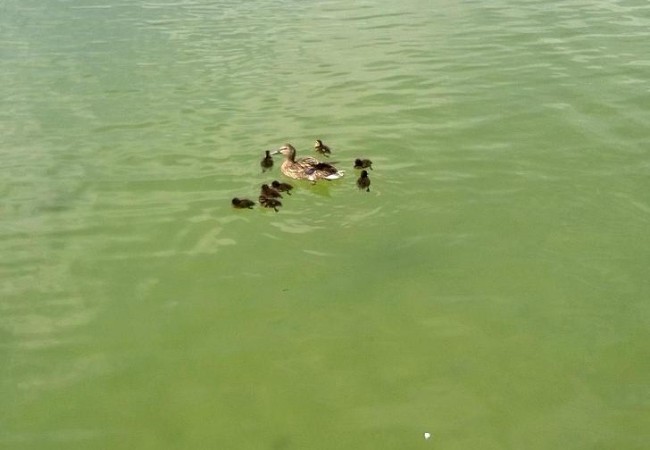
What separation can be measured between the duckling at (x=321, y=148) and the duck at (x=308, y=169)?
24cm

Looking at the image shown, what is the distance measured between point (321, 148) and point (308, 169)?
71 cm

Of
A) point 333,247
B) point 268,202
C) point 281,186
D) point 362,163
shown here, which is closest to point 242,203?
point 268,202

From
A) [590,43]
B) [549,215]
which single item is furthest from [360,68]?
[549,215]

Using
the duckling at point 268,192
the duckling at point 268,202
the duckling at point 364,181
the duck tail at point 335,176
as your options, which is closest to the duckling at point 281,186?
the duckling at point 268,192

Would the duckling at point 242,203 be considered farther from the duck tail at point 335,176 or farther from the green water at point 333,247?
the duck tail at point 335,176

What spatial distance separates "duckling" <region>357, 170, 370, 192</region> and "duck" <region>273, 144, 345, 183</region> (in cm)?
26

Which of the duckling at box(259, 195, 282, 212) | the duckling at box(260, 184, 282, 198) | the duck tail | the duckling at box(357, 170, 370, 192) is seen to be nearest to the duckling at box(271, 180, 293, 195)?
the duckling at box(260, 184, 282, 198)

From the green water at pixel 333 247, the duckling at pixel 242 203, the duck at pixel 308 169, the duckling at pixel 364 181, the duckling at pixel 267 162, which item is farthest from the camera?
the duckling at pixel 267 162

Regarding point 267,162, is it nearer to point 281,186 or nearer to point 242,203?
point 281,186

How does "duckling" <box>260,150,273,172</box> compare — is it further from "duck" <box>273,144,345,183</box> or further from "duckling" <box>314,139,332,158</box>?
"duckling" <box>314,139,332,158</box>

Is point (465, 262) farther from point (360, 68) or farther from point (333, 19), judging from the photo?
point (333, 19)

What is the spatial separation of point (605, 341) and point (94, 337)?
3.80 meters

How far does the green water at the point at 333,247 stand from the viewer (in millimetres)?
4934

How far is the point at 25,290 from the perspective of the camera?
20.3ft
